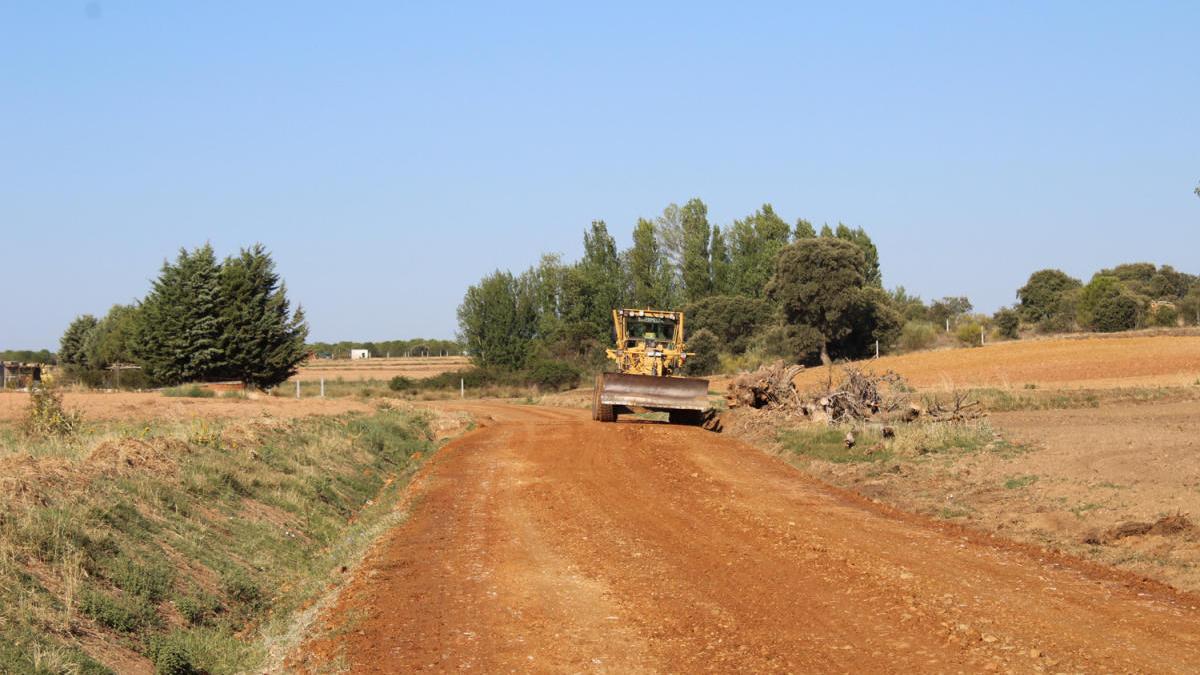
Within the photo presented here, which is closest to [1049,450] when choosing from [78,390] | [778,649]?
[778,649]

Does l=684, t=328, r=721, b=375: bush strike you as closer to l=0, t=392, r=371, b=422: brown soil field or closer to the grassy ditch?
l=0, t=392, r=371, b=422: brown soil field

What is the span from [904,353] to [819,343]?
656cm

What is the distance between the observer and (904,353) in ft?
239

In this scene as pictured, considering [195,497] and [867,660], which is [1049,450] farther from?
[195,497]

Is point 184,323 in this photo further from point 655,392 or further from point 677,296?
point 677,296

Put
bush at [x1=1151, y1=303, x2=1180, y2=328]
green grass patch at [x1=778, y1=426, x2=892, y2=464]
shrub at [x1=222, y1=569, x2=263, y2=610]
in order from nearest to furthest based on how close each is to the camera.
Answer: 1. shrub at [x1=222, y1=569, x2=263, y2=610]
2. green grass patch at [x1=778, y1=426, x2=892, y2=464]
3. bush at [x1=1151, y1=303, x2=1180, y2=328]

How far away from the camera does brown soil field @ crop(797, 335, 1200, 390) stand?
138 feet

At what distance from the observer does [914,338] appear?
76.1m

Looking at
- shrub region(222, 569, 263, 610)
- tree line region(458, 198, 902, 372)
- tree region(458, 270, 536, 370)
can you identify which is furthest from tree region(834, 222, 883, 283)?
shrub region(222, 569, 263, 610)

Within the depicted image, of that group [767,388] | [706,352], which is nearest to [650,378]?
[767,388]

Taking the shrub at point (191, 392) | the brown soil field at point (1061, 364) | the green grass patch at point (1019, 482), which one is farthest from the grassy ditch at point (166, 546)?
the brown soil field at point (1061, 364)

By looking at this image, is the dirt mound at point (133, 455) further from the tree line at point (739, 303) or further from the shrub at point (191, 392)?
the tree line at point (739, 303)

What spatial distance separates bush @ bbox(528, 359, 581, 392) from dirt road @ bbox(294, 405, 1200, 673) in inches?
2144

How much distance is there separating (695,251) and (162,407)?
56882 millimetres
